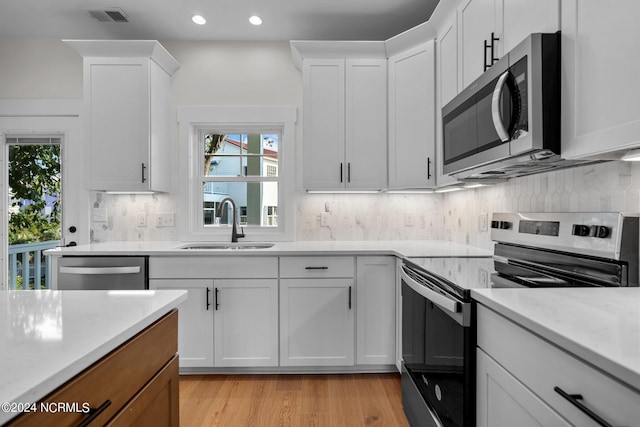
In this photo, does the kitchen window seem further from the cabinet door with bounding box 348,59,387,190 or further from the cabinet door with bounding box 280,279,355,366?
the cabinet door with bounding box 280,279,355,366

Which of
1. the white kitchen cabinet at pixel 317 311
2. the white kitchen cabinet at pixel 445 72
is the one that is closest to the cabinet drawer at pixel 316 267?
the white kitchen cabinet at pixel 317 311

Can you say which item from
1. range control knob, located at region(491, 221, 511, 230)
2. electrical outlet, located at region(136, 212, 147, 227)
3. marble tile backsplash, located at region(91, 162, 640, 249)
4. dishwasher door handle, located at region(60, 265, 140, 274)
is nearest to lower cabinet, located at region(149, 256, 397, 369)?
dishwasher door handle, located at region(60, 265, 140, 274)

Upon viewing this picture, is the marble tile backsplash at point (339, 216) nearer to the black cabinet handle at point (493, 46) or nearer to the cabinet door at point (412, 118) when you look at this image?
the cabinet door at point (412, 118)

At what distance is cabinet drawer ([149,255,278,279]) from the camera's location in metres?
2.47

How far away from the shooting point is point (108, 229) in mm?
3119

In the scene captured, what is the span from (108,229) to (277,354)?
1.85 m

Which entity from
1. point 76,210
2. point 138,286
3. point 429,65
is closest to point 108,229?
point 76,210

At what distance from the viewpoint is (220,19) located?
9.09 ft

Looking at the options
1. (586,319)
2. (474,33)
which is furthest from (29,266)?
(586,319)

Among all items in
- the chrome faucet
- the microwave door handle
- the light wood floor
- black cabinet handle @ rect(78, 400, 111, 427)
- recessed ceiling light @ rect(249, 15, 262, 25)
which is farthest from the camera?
the chrome faucet

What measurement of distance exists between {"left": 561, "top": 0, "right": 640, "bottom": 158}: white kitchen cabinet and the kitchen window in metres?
2.18

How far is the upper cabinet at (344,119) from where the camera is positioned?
2.75 m

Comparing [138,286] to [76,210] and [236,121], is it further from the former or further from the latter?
[236,121]

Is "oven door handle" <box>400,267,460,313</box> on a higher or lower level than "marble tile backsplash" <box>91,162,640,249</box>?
lower
